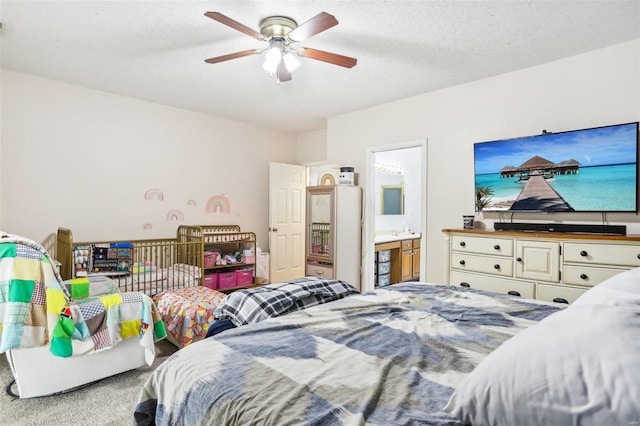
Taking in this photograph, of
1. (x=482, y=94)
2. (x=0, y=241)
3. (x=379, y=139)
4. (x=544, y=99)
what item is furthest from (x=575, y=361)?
(x=379, y=139)

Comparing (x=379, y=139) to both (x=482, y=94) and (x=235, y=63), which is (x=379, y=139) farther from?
(x=235, y=63)

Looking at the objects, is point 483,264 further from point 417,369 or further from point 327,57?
point 417,369

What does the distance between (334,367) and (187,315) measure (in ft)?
7.14

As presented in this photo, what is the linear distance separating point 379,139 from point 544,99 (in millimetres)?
1789

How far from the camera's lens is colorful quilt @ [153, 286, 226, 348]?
2.80 metres

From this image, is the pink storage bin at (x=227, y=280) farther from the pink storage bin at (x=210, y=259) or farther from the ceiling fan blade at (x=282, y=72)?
the ceiling fan blade at (x=282, y=72)

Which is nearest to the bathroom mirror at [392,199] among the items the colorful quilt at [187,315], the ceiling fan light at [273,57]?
the colorful quilt at [187,315]

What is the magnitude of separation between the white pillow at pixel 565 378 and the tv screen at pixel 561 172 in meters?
2.52

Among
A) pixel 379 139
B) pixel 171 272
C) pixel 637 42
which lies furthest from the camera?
pixel 379 139

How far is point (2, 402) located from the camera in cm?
207

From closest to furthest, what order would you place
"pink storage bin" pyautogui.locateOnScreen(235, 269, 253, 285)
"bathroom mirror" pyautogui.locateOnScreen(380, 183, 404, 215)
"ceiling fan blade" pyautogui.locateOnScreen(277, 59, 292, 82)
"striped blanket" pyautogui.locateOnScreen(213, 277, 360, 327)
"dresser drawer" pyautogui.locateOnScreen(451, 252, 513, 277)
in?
"striped blanket" pyautogui.locateOnScreen(213, 277, 360, 327)
"ceiling fan blade" pyautogui.locateOnScreen(277, 59, 292, 82)
"dresser drawer" pyautogui.locateOnScreen(451, 252, 513, 277)
"pink storage bin" pyautogui.locateOnScreen(235, 269, 253, 285)
"bathroom mirror" pyautogui.locateOnScreen(380, 183, 404, 215)

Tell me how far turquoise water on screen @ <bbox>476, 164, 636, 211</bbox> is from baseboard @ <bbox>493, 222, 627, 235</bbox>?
0.81ft

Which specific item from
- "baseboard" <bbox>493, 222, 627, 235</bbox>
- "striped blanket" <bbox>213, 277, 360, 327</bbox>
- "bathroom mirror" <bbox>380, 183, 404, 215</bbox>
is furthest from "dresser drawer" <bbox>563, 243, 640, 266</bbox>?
"bathroom mirror" <bbox>380, 183, 404, 215</bbox>

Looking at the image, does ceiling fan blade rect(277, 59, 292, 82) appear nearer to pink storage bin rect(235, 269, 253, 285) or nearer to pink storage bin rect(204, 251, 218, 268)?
pink storage bin rect(204, 251, 218, 268)
